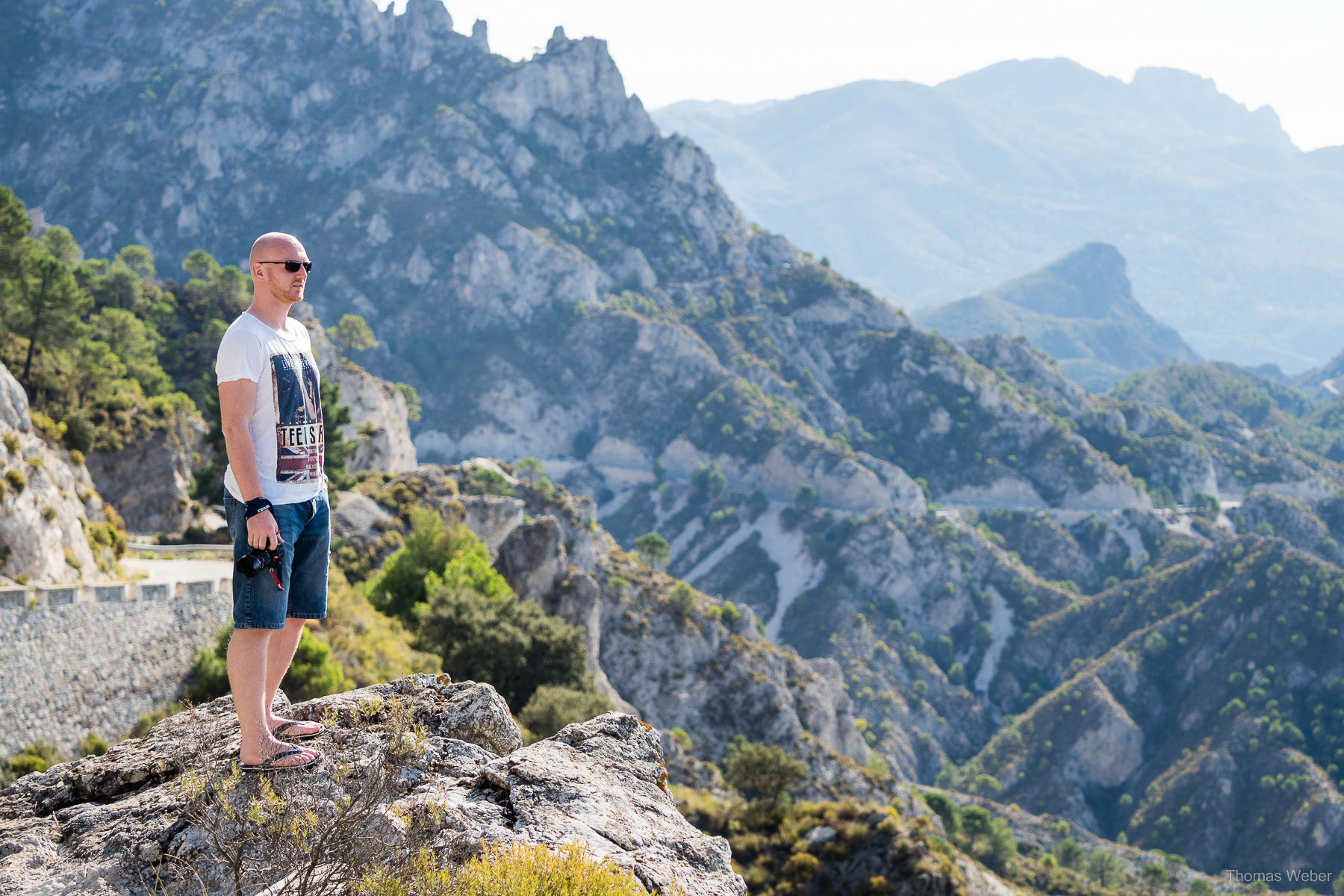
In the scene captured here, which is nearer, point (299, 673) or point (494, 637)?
point (299, 673)

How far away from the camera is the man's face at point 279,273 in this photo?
7031 mm

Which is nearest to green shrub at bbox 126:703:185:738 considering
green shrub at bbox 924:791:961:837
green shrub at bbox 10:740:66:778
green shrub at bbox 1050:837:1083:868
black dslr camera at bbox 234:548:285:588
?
green shrub at bbox 10:740:66:778

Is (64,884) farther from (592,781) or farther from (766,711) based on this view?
(766,711)

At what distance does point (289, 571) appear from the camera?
6.88 m

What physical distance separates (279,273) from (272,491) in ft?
5.97

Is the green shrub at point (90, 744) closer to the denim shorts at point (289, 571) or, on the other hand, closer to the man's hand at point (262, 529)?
the denim shorts at point (289, 571)

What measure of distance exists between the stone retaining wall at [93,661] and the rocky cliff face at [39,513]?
168 inches

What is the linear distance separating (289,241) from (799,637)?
150m

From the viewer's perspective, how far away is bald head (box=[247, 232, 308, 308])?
7.04 metres

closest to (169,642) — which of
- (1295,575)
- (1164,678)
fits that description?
(1164,678)

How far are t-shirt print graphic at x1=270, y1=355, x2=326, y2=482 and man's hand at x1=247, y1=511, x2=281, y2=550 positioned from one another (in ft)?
1.34

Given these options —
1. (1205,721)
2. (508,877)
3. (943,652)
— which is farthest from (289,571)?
(943,652)

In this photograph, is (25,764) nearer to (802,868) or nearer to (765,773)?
(802,868)

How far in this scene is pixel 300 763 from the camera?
20.7ft
